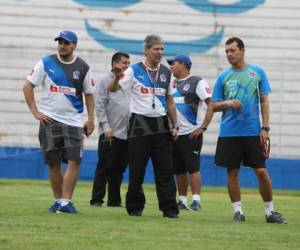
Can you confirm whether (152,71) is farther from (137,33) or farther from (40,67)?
(137,33)

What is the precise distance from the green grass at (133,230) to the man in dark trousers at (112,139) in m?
0.41

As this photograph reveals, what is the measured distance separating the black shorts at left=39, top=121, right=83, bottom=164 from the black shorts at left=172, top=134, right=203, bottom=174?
2.54 m

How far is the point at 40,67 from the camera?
1103 centimetres

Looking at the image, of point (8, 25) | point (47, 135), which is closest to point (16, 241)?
point (47, 135)

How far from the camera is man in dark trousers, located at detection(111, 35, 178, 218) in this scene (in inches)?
416

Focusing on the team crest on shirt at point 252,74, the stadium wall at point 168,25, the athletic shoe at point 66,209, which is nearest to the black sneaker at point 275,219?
the team crest on shirt at point 252,74

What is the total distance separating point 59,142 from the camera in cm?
1101

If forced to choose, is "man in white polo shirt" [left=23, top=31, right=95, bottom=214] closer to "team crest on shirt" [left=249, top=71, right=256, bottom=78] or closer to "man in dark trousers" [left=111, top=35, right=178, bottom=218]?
"man in dark trousers" [left=111, top=35, right=178, bottom=218]

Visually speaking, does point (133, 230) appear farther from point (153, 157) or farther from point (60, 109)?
point (60, 109)

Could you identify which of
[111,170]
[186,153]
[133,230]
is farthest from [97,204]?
[133,230]

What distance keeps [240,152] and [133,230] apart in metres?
2.22

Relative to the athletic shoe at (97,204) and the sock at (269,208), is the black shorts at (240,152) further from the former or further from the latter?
the athletic shoe at (97,204)

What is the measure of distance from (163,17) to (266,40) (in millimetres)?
2294

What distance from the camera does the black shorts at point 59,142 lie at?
10977 millimetres
